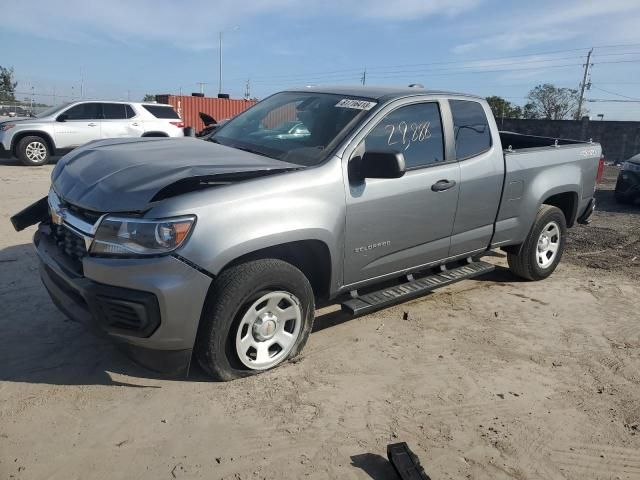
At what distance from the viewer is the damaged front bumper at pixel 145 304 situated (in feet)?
9.61

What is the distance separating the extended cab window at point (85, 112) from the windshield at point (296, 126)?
35.2 ft

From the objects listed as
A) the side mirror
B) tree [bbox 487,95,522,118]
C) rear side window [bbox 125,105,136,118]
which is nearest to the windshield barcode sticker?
the side mirror

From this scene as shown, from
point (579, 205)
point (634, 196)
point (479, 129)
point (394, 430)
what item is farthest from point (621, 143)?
point (394, 430)

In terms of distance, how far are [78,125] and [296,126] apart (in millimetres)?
11455

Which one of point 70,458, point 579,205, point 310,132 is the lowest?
point 70,458

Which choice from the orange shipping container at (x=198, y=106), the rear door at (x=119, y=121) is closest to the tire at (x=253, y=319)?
the rear door at (x=119, y=121)

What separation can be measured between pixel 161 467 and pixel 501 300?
12.1 feet

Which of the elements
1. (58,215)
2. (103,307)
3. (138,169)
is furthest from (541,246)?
(58,215)

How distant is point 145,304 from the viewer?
2.93 m

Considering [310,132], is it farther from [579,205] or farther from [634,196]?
[634,196]

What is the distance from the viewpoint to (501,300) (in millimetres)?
5301

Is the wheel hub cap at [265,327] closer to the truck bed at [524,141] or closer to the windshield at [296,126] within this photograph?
the windshield at [296,126]

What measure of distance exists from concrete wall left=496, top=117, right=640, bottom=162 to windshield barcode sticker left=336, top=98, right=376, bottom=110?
2273 cm

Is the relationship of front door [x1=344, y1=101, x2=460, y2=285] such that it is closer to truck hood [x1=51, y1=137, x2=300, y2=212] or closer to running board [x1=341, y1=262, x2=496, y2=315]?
running board [x1=341, y1=262, x2=496, y2=315]
